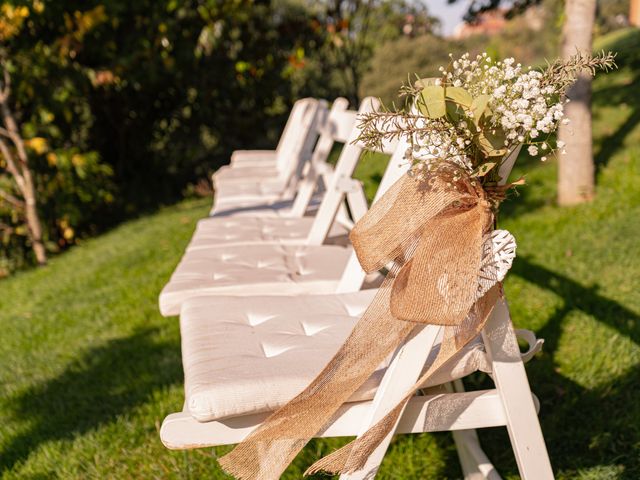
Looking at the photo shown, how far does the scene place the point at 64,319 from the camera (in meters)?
4.54

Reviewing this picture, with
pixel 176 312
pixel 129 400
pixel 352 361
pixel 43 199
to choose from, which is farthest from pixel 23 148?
pixel 352 361

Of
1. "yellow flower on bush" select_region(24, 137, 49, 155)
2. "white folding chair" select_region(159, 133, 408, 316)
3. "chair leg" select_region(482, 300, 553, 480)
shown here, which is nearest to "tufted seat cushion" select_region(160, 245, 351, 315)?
"white folding chair" select_region(159, 133, 408, 316)

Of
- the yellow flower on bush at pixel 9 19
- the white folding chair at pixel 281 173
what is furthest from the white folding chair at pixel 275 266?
the yellow flower on bush at pixel 9 19

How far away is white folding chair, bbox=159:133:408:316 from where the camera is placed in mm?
2516

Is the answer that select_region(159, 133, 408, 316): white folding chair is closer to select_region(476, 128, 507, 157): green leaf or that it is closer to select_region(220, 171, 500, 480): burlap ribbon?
select_region(220, 171, 500, 480): burlap ribbon

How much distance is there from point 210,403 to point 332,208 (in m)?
1.79

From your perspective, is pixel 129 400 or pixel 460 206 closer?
pixel 460 206

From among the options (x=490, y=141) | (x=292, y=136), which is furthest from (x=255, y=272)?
(x=292, y=136)

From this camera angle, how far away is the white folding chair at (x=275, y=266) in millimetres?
2516

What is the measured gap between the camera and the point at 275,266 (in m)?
2.93

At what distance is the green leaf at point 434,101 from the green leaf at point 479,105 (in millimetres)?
58

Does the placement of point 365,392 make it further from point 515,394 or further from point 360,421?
point 515,394

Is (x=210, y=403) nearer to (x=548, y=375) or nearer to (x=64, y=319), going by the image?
(x=548, y=375)

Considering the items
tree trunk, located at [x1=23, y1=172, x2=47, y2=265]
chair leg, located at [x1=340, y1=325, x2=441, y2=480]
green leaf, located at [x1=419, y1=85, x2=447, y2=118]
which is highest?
green leaf, located at [x1=419, y1=85, x2=447, y2=118]
